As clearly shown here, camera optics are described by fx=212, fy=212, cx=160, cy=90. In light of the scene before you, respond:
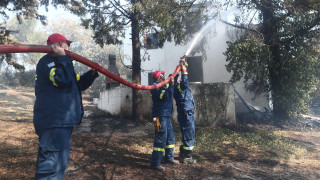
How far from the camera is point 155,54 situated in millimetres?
16344

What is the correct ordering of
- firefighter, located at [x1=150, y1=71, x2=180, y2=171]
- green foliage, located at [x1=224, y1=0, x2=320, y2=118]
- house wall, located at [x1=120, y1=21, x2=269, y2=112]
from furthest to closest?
house wall, located at [x1=120, y1=21, x2=269, y2=112], green foliage, located at [x1=224, y1=0, x2=320, y2=118], firefighter, located at [x1=150, y1=71, x2=180, y2=171]

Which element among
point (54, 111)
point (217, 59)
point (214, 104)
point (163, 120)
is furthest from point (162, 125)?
point (217, 59)

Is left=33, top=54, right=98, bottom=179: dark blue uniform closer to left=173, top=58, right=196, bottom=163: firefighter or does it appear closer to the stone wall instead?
left=173, top=58, right=196, bottom=163: firefighter

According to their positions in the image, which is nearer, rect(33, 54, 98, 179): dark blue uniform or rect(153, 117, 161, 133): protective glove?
rect(33, 54, 98, 179): dark blue uniform

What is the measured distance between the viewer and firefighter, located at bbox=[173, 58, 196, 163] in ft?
15.9

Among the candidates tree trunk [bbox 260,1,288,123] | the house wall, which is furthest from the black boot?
the house wall

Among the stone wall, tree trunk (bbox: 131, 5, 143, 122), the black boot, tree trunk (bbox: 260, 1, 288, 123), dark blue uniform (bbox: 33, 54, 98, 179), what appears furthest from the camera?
tree trunk (bbox: 131, 5, 143, 122)

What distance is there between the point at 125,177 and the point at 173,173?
→ 3.06ft

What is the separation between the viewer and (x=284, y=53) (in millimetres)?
8422

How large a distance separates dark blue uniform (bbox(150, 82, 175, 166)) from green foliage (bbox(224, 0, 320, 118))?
4194 millimetres

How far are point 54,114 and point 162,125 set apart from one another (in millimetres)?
2458

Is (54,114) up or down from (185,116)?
up

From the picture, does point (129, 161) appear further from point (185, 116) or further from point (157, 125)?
point (185, 116)

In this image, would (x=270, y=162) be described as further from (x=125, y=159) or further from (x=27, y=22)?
(x=27, y=22)
